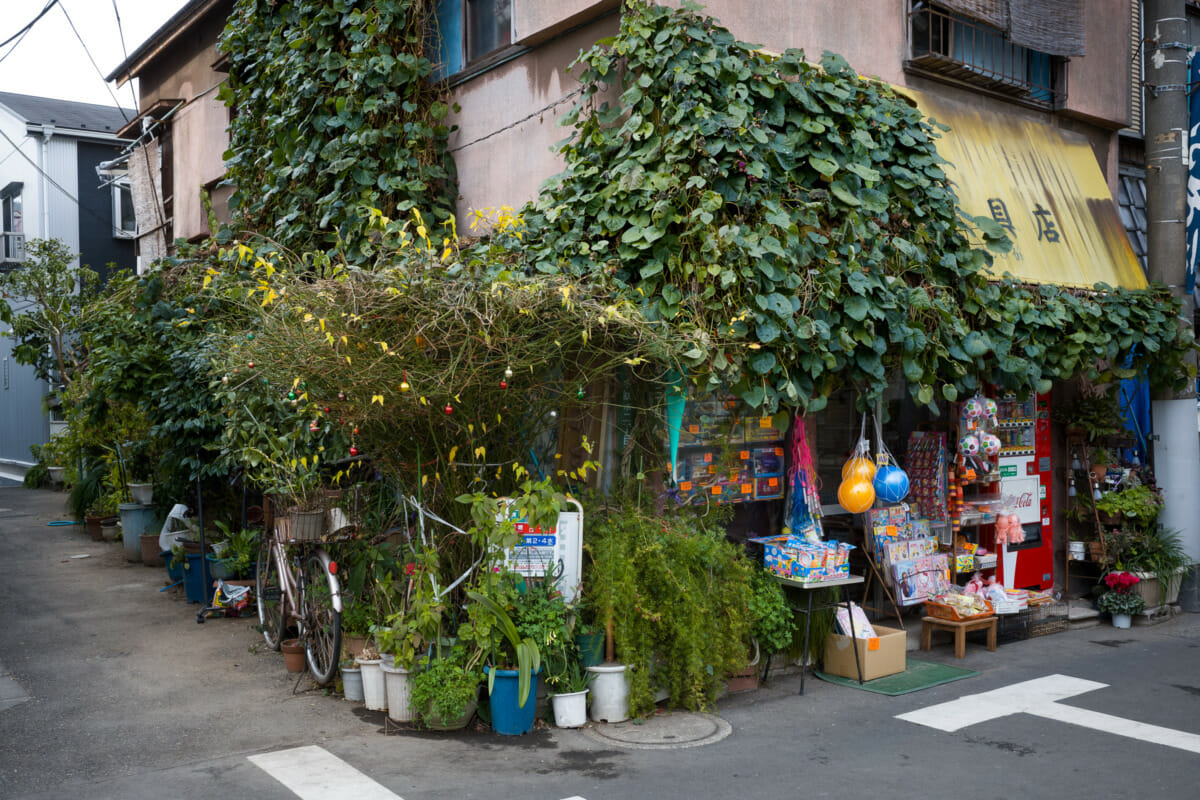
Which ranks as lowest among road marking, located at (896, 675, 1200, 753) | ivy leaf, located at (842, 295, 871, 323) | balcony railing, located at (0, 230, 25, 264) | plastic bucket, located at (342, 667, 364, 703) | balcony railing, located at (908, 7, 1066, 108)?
road marking, located at (896, 675, 1200, 753)

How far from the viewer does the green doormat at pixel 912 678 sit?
23.1ft

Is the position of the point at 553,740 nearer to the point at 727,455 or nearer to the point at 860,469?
the point at 727,455

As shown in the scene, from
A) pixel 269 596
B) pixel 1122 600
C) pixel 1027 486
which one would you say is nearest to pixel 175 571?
pixel 269 596

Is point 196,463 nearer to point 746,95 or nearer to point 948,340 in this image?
point 746,95

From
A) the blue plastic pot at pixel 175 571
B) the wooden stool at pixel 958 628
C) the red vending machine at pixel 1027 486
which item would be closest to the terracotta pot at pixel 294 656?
the blue plastic pot at pixel 175 571

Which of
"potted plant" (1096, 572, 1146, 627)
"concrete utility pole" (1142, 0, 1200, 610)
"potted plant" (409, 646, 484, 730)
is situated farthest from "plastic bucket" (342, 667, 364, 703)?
"concrete utility pole" (1142, 0, 1200, 610)

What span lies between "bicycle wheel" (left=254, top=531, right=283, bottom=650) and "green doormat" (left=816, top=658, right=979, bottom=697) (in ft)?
14.1

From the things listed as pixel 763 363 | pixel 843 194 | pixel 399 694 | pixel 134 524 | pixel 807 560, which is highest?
pixel 843 194

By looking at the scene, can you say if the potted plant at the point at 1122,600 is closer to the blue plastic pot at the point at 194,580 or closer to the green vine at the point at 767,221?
the green vine at the point at 767,221

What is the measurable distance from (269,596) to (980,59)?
828 centimetres

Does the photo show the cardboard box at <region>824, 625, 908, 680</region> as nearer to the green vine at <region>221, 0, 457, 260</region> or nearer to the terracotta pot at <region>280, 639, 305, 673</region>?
the terracotta pot at <region>280, 639, 305, 673</region>

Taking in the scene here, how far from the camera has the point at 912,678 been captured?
7.32 metres

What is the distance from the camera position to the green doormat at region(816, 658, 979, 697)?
7051mm

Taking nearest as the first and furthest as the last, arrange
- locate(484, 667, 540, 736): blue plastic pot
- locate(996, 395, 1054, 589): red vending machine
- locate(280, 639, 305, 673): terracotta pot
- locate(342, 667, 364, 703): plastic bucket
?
locate(484, 667, 540, 736): blue plastic pot → locate(342, 667, 364, 703): plastic bucket → locate(280, 639, 305, 673): terracotta pot → locate(996, 395, 1054, 589): red vending machine
